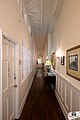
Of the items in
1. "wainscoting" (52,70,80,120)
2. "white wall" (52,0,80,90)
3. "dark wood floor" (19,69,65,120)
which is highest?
"white wall" (52,0,80,90)

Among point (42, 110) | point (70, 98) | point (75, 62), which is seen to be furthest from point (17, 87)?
point (75, 62)

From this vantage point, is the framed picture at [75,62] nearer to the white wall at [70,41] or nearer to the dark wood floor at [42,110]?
the white wall at [70,41]

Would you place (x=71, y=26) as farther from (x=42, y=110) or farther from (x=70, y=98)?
(x=42, y=110)

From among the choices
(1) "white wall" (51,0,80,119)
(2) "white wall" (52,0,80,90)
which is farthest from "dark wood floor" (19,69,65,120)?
(2) "white wall" (52,0,80,90)

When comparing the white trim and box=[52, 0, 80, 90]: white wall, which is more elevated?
box=[52, 0, 80, 90]: white wall

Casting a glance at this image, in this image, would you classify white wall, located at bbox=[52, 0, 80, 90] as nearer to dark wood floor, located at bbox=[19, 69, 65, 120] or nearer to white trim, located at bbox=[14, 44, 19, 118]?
dark wood floor, located at bbox=[19, 69, 65, 120]

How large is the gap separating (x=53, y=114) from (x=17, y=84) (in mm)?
1428

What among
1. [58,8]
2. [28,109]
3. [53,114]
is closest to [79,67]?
[53,114]

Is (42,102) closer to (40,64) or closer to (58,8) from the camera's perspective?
(58,8)

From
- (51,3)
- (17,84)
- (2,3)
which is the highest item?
(51,3)

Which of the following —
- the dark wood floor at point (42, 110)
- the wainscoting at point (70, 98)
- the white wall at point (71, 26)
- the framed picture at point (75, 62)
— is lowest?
the dark wood floor at point (42, 110)

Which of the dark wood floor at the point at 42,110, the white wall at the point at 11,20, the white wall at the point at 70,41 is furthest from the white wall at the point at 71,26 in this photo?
the white wall at the point at 11,20

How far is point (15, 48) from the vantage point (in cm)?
355

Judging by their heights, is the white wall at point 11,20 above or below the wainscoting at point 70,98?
above
